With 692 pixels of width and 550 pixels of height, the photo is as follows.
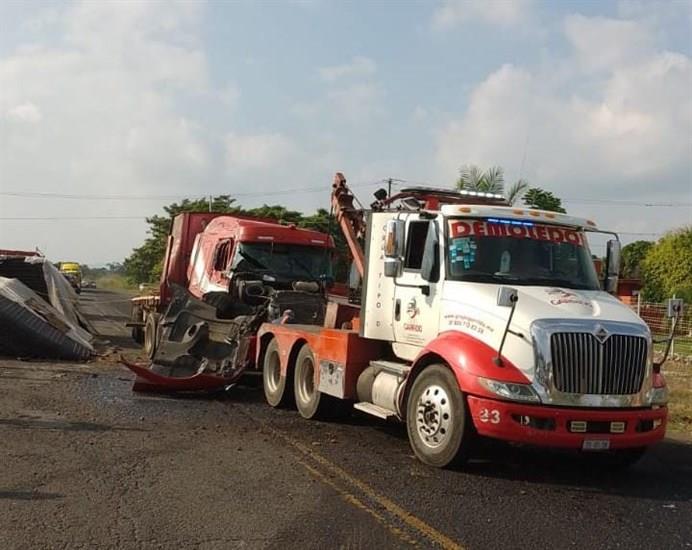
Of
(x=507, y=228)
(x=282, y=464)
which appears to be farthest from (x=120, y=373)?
(x=507, y=228)

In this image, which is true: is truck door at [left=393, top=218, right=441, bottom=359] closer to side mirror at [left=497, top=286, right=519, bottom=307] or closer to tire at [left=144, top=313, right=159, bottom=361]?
side mirror at [left=497, top=286, right=519, bottom=307]

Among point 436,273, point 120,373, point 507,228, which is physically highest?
point 507,228

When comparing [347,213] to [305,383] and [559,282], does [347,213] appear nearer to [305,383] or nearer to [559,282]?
[305,383]

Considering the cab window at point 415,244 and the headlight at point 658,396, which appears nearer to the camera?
the headlight at point 658,396

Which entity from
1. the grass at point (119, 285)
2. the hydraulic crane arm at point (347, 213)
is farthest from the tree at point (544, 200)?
the grass at point (119, 285)

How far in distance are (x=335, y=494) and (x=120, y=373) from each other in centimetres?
881

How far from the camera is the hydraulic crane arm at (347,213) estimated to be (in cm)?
1115

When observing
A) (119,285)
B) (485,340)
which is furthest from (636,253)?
(119,285)

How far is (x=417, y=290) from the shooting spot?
855 centimetres

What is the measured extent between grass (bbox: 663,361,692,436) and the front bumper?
164 inches

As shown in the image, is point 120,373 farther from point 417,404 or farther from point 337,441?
point 417,404

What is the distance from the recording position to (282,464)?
24.9 ft

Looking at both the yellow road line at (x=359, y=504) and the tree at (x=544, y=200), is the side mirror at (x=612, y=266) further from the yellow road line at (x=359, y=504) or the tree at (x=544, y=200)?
the tree at (x=544, y=200)

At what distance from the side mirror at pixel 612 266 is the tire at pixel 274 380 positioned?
4.48 metres
